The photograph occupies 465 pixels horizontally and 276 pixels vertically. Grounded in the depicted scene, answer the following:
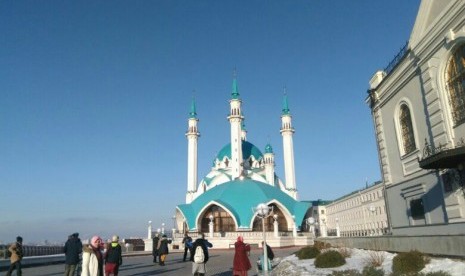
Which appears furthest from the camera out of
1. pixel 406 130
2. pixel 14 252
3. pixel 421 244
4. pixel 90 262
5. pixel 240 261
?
pixel 406 130

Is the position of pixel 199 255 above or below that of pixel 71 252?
below

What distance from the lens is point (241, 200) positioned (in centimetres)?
5322

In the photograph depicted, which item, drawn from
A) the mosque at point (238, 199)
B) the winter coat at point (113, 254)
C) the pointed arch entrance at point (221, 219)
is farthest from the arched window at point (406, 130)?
the pointed arch entrance at point (221, 219)

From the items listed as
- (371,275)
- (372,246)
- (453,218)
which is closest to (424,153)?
(453,218)

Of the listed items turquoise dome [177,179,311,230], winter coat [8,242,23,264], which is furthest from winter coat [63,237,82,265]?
turquoise dome [177,179,311,230]

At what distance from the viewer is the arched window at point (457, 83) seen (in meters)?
14.2

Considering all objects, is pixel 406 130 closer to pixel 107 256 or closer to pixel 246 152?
pixel 107 256

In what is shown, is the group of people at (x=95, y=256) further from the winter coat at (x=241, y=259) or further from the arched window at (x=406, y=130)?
the arched window at (x=406, y=130)

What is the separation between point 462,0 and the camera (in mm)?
13516

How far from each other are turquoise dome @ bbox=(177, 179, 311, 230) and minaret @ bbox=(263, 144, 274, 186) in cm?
916

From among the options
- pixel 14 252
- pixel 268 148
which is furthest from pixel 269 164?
pixel 14 252

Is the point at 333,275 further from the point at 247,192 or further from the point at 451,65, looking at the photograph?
the point at 247,192

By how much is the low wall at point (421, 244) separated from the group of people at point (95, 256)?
891 centimetres

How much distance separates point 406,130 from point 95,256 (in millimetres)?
15284
